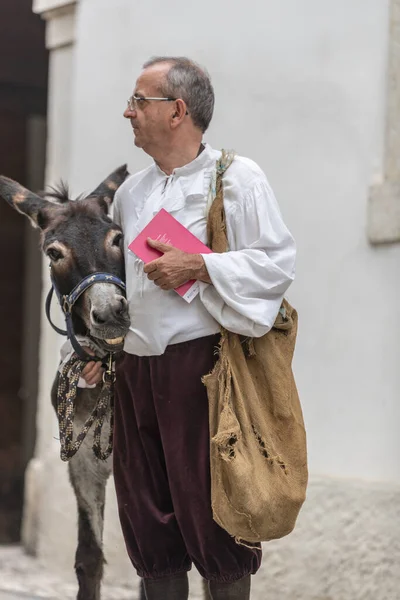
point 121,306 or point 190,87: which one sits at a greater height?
point 190,87

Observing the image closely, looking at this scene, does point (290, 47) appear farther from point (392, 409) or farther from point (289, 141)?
point (392, 409)

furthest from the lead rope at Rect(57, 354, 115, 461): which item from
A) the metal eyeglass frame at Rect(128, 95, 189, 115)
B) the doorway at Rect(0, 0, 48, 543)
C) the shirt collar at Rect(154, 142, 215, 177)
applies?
the doorway at Rect(0, 0, 48, 543)

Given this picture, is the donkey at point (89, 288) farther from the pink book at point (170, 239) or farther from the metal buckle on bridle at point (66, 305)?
the pink book at point (170, 239)

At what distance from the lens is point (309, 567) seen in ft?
16.8

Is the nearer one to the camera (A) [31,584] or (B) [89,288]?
(B) [89,288]

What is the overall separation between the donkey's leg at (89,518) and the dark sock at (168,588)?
37.1 inches

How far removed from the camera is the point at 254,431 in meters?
3.40

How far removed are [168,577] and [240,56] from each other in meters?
2.99

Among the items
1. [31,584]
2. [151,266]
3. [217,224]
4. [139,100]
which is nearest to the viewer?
[151,266]

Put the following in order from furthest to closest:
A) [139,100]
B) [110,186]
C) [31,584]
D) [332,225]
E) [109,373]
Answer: [31,584] → [332,225] → [110,186] → [109,373] → [139,100]

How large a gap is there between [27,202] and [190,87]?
899mm

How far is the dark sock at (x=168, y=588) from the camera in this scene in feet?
11.7

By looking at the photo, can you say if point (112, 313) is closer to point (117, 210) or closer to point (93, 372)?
point (93, 372)

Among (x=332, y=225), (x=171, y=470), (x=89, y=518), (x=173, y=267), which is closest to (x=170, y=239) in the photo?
(x=173, y=267)
